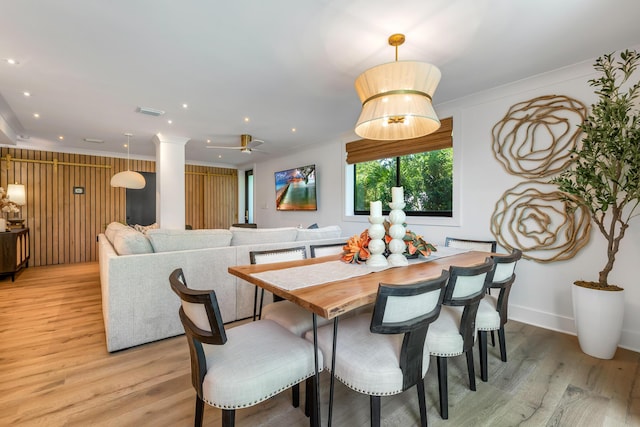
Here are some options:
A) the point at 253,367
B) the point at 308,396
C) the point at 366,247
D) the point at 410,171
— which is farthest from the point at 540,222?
the point at 253,367

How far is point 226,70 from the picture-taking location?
2686 mm

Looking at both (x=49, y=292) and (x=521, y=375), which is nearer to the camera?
(x=521, y=375)

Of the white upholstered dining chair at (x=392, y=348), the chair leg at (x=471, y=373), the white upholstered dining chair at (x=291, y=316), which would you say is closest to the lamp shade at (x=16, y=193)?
the white upholstered dining chair at (x=291, y=316)

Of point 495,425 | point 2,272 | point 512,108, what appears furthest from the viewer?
point 2,272

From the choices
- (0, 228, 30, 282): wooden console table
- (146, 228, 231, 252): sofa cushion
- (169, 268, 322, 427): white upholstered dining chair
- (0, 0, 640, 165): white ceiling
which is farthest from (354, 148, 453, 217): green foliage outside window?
(0, 228, 30, 282): wooden console table

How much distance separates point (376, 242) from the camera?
6.38 feet

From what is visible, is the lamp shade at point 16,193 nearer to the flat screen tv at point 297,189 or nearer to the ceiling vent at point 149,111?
the ceiling vent at point 149,111

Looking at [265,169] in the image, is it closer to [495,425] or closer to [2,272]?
[2,272]

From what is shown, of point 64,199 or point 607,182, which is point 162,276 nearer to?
point 607,182

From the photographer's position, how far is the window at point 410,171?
3762 mm

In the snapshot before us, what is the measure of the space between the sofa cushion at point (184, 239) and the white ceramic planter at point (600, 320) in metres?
3.18

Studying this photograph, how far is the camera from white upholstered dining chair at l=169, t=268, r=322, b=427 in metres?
1.14

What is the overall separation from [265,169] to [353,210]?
3.12m

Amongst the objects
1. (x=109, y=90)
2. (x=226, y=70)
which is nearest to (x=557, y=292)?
(x=226, y=70)
